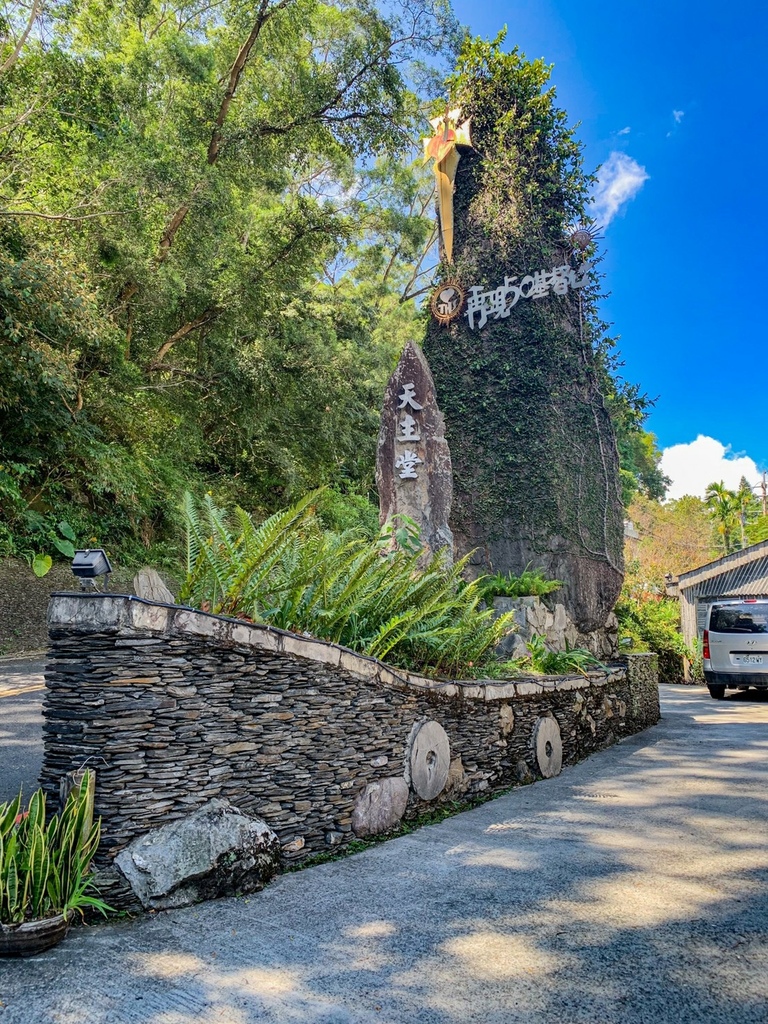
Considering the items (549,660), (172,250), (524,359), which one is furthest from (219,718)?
(172,250)

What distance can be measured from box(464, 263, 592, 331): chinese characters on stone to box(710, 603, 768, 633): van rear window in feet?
18.2

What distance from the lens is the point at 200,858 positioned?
289cm

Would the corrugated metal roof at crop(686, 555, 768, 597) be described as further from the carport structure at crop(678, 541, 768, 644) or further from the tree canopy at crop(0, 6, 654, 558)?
the tree canopy at crop(0, 6, 654, 558)

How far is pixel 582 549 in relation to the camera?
28.1 ft

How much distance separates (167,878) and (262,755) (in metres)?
0.67

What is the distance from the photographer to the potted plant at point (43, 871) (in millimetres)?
2369

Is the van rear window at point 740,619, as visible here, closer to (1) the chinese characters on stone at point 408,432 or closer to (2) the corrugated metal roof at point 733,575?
(2) the corrugated metal roof at point 733,575

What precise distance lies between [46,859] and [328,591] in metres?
2.10

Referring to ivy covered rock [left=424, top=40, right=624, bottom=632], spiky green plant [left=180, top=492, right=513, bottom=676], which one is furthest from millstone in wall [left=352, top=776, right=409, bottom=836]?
ivy covered rock [left=424, top=40, right=624, bottom=632]

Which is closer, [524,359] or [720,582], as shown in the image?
[524,359]

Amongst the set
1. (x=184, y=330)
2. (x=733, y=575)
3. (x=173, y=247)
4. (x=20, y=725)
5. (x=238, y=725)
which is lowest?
(x=20, y=725)

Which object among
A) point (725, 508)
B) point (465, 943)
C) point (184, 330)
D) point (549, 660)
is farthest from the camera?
point (725, 508)

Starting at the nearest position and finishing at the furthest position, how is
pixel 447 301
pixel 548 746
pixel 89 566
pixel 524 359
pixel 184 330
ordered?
pixel 89 566, pixel 548 746, pixel 524 359, pixel 447 301, pixel 184 330

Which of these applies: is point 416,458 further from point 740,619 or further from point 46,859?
point 740,619
